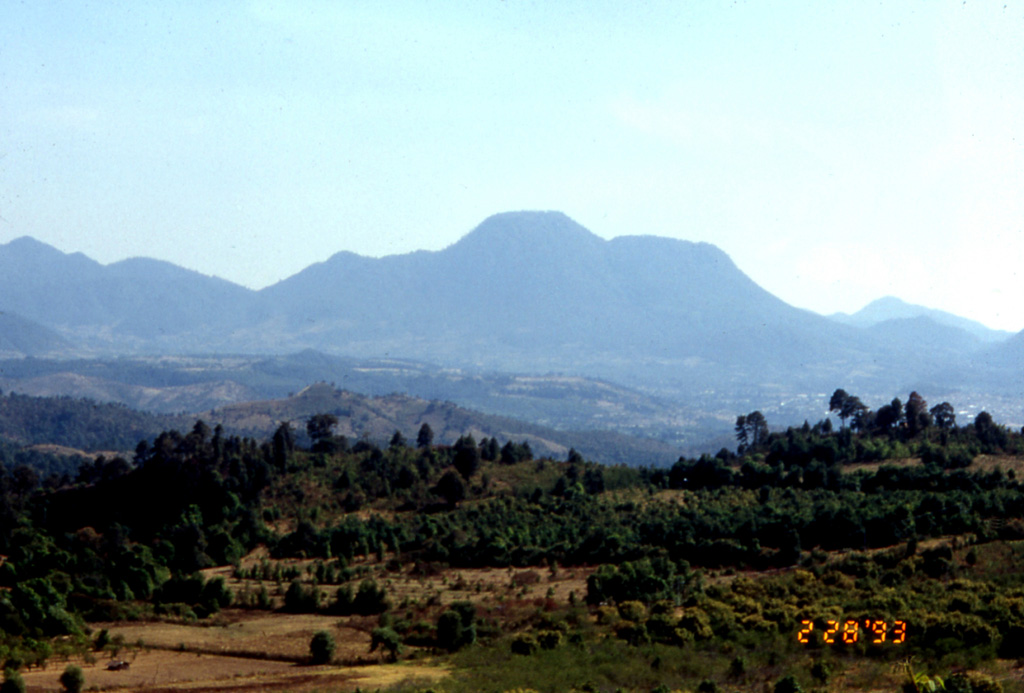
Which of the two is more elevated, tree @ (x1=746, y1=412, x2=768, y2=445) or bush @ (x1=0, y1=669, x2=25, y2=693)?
tree @ (x1=746, y1=412, x2=768, y2=445)

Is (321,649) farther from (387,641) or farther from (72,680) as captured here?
(72,680)

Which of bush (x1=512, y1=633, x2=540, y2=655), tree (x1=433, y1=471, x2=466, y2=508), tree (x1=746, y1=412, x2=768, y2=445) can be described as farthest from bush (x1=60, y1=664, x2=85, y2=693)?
tree (x1=746, y1=412, x2=768, y2=445)

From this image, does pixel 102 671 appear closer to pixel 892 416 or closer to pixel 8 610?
pixel 8 610

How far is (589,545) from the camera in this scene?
48.9 m

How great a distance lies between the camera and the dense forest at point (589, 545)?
27.5 m

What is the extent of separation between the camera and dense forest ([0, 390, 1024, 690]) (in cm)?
2753

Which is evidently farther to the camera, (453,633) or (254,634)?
(254,634)

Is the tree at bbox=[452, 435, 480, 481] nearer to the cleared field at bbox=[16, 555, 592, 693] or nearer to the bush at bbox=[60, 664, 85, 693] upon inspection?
the cleared field at bbox=[16, 555, 592, 693]

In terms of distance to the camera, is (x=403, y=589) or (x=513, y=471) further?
(x=513, y=471)

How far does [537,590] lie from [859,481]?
29601mm

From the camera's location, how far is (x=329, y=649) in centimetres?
3088

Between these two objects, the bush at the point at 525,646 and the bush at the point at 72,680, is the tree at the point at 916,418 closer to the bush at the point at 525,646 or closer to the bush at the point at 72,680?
the bush at the point at 525,646

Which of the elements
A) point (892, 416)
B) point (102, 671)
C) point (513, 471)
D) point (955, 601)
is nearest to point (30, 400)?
point (513, 471)
